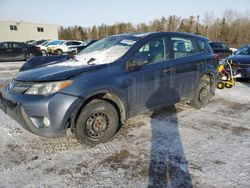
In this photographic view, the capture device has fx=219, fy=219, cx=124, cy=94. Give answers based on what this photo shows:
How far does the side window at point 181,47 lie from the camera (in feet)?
13.7

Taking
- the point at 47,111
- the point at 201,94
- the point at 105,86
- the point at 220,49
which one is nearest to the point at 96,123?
the point at 105,86

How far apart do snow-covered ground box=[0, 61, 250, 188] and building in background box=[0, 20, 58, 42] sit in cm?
4289

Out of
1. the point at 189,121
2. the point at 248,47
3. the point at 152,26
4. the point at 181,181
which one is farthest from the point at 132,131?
the point at 152,26

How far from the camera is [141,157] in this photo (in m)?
2.99

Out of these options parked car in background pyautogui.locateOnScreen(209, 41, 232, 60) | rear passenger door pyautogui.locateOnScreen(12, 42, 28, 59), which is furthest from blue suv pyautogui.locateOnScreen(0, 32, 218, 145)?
parked car in background pyautogui.locateOnScreen(209, 41, 232, 60)

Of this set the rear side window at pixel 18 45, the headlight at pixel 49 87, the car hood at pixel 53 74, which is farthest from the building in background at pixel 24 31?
the headlight at pixel 49 87

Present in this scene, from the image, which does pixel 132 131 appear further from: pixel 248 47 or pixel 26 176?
pixel 248 47

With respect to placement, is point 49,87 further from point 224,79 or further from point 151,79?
point 224,79

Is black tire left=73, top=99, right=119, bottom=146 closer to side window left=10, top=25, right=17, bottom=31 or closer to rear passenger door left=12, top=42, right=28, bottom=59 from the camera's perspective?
rear passenger door left=12, top=42, right=28, bottom=59

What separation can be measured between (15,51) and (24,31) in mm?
29907

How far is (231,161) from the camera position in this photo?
2.90m

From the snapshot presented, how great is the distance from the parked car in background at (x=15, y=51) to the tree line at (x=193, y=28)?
30.4m

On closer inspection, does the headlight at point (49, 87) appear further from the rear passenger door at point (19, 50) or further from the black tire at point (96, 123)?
the rear passenger door at point (19, 50)

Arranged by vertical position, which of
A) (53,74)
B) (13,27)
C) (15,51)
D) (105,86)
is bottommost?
(105,86)
